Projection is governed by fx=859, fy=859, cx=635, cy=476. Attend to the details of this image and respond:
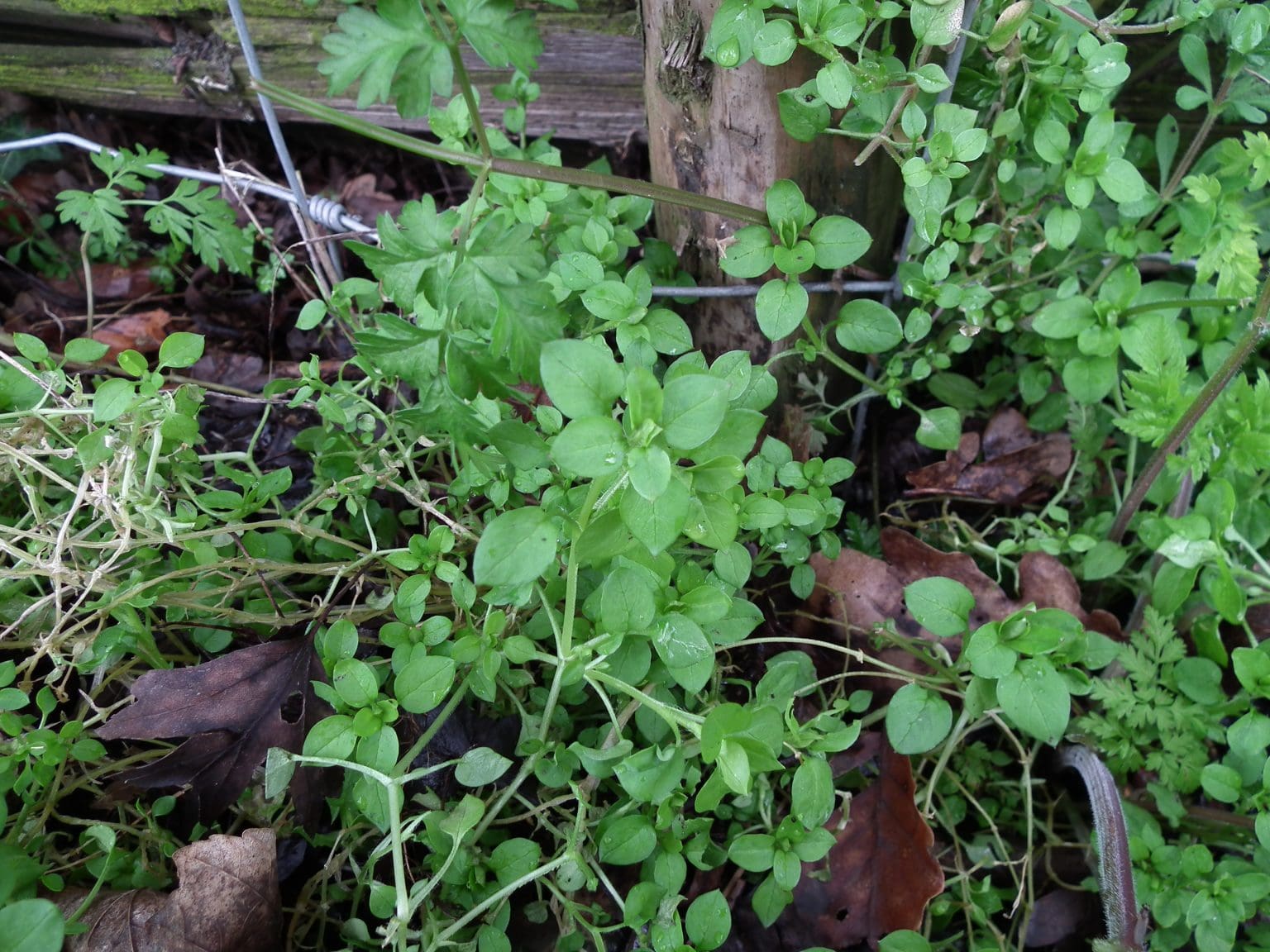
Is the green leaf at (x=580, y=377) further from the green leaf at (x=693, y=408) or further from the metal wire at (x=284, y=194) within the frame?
the metal wire at (x=284, y=194)

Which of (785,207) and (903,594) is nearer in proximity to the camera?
(785,207)

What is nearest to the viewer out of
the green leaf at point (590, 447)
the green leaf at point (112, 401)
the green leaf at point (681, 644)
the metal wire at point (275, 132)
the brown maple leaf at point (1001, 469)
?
the green leaf at point (590, 447)

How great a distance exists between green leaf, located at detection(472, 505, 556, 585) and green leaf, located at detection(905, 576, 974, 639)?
0.72m

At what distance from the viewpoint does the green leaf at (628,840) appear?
4.54 ft

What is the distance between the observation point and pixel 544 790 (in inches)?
60.8

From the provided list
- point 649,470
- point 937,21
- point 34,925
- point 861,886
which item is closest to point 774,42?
point 937,21

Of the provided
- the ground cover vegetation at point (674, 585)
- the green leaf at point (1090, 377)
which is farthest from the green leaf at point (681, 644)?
the green leaf at point (1090, 377)

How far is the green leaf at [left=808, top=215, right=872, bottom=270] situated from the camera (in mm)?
1520

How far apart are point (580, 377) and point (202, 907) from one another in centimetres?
107

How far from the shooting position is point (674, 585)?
1.51 m

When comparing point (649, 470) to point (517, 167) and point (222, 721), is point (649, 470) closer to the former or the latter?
point (517, 167)

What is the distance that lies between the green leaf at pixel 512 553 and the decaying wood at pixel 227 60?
1571 mm


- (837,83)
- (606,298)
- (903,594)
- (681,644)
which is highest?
(837,83)

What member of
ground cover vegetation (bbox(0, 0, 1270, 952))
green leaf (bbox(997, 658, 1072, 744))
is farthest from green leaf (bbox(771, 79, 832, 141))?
green leaf (bbox(997, 658, 1072, 744))
